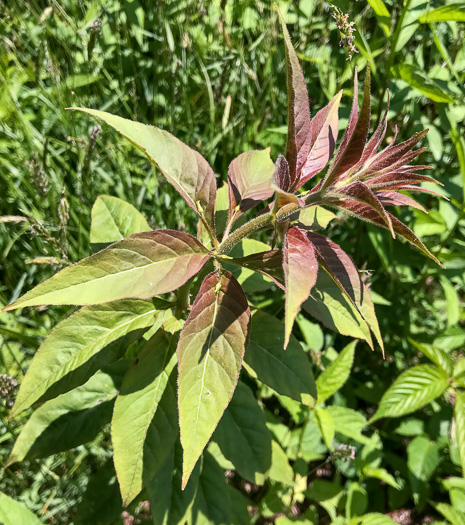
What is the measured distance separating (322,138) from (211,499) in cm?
109

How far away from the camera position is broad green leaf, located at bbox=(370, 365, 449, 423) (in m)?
1.59

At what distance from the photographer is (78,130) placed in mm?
1945

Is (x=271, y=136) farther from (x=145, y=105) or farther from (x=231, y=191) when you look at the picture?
(x=231, y=191)

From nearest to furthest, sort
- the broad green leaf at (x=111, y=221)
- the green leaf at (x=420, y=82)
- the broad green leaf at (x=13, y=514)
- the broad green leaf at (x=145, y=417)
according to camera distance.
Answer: the broad green leaf at (x=145, y=417) < the broad green leaf at (x=13, y=514) < the broad green leaf at (x=111, y=221) < the green leaf at (x=420, y=82)

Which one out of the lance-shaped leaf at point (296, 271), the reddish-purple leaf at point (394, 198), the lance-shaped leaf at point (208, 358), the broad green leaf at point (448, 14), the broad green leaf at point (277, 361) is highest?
the broad green leaf at point (448, 14)

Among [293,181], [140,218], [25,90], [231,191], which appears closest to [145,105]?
[25,90]

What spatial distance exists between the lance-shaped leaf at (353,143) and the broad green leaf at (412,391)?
3.61 ft

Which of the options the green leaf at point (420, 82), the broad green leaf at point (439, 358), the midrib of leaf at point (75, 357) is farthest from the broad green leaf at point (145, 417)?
the green leaf at point (420, 82)

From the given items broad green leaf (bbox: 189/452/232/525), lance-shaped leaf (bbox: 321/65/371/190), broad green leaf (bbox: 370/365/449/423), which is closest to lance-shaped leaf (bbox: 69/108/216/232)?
lance-shaped leaf (bbox: 321/65/371/190)

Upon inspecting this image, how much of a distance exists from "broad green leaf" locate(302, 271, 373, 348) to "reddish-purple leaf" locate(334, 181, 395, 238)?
32 cm

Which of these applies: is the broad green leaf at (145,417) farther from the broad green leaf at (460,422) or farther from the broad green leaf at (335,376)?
the broad green leaf at (460,422)

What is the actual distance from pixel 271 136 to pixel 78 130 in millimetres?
876

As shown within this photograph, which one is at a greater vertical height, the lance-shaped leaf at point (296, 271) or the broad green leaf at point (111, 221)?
the lance-shaped leaf at point (296, 271)

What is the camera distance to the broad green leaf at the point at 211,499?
128cm
